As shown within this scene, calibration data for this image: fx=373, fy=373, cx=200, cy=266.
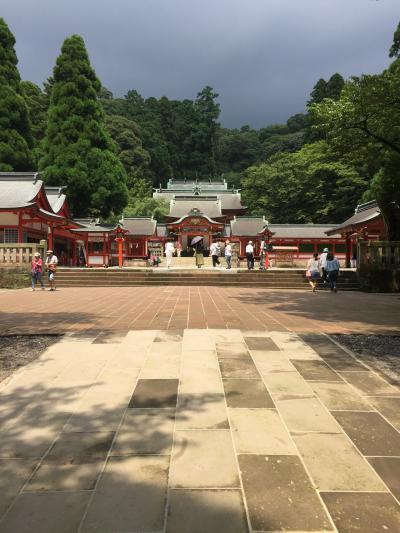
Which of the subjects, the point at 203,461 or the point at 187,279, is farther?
the point at 187,279

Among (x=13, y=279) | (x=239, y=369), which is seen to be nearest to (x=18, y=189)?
(x=13, y=279)

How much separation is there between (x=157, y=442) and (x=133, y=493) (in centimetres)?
53

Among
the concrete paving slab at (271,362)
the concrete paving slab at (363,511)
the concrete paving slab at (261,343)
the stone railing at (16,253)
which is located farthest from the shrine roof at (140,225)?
the concrete paving slab at (363,511)

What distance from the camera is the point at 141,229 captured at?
111 feet

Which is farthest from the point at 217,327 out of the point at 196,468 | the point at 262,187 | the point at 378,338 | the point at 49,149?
the point at 262,187

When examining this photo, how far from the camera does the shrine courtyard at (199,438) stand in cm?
180

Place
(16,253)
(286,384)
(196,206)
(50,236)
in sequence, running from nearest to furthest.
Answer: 1. (286,384)
2. (16,253)
3. (50,236)
4. (196,206)

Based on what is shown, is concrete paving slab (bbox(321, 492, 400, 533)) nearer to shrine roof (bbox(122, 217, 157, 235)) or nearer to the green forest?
the green forest

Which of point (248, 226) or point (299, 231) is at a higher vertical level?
point (248, 226)

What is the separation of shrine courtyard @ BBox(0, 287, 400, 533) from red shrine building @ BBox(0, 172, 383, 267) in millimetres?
16497

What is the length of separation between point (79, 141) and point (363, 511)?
30059 millimetres

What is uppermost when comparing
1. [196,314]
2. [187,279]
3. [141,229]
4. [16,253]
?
[141,229]

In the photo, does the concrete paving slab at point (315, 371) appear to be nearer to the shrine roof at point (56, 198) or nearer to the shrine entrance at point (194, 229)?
the shrine roof at point (56, 198)

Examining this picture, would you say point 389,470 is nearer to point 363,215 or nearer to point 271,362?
point 271,362
